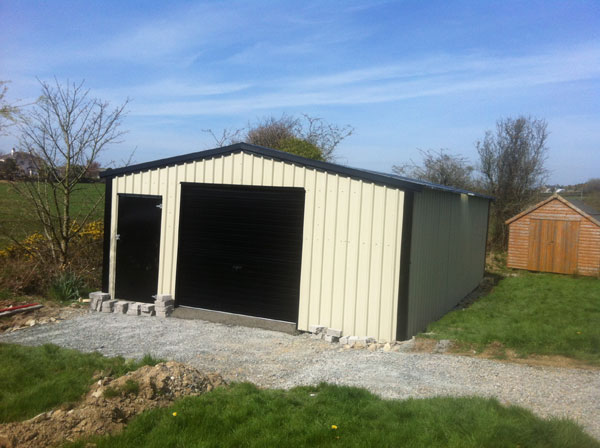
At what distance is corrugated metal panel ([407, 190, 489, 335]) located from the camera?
841cm

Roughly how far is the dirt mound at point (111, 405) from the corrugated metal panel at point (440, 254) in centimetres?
428

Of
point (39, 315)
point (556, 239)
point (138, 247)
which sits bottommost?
point (39, 315)

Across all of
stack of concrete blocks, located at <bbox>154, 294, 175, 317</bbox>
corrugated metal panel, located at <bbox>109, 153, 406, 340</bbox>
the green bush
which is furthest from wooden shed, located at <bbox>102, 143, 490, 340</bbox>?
the green bush

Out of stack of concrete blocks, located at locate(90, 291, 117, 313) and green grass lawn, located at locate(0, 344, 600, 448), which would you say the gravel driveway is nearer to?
green grass lawn, located at locate(0, 344, 600, 448)

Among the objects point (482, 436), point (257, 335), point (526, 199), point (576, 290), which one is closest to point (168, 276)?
point (257, 335)

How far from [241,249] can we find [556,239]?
13.6 meters

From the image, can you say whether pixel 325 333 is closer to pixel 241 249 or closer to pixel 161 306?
pixel 241 249

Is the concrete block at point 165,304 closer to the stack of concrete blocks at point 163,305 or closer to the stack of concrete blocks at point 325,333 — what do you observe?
the stack of concrete blocks at point 163,305

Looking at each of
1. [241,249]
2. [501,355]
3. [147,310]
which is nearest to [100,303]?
[147,310]

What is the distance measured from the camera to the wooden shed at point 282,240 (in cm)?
791

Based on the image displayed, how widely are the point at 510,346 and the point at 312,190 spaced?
13.4ft

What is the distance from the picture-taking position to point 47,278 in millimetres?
10742

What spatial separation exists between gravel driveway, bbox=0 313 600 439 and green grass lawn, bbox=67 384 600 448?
53 cm

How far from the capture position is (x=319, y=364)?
21.9 ft
